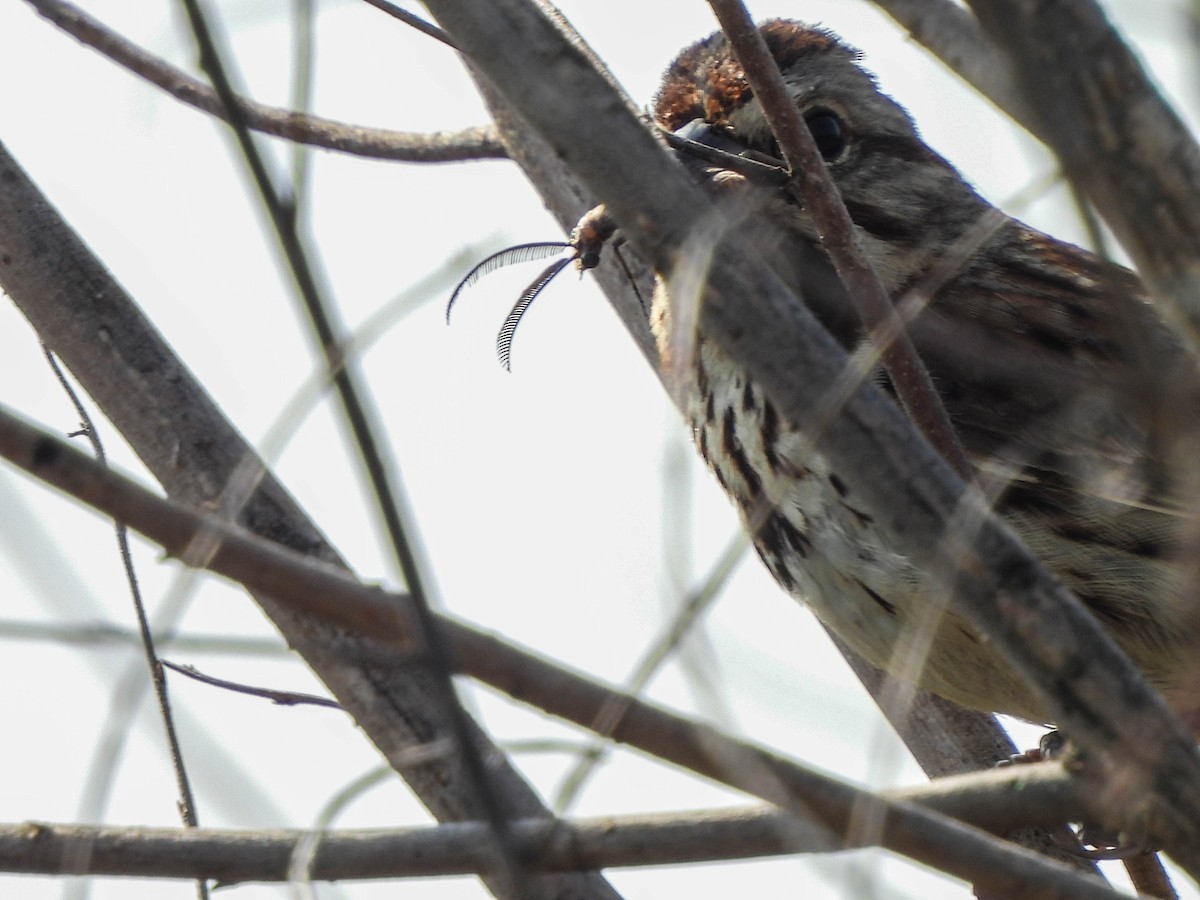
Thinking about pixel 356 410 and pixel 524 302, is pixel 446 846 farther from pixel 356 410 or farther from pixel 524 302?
pixel 524 302

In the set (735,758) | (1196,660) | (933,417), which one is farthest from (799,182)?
(1196,660)

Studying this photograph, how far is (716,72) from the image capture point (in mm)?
3832

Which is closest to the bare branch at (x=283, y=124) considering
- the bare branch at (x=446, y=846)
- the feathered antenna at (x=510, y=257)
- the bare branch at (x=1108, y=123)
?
the feathered antenna at (x=510, y=257)

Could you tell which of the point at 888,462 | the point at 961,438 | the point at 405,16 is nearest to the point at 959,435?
the point at 961,438

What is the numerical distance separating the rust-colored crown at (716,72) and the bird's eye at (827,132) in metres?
0.16

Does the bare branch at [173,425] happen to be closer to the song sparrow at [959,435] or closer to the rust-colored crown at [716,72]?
the song sparrow at [959,435]

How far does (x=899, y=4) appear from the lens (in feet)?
9.08

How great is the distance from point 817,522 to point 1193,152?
72.7 inches

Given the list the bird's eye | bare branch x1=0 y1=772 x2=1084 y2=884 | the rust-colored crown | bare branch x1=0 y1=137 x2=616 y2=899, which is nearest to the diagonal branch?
bare branch x1=0 y1=772 x2=1084 y2=884

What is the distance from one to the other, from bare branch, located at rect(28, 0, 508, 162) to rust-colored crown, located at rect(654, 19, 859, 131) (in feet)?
1.79

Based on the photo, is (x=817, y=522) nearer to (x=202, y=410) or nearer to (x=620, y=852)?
(x=202, y=410)

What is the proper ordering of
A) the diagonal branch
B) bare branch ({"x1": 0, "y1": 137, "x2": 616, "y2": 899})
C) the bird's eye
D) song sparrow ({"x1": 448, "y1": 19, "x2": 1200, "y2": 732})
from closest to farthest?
1. the diagonal branch
2. bare branch ({"x1": 0, "y1": 137, "x2": 616, "y2": 899})
3. song sparrow ({"x1": 448, "y1": 19, "x2": 1200, "y2": 732})
4. the bird's eye

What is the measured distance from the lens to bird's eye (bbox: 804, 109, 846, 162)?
3.97 m

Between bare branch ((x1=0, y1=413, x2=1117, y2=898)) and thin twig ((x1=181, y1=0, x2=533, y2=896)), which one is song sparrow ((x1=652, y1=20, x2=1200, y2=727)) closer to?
bare branch ((x1=0, y1=413, x2=1117, y2=898))
